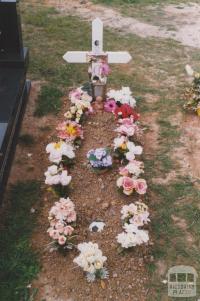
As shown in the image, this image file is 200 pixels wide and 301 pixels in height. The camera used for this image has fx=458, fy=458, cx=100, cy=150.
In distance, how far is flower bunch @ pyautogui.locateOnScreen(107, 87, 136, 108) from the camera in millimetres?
8000

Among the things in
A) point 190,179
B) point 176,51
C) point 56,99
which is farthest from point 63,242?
point 176,51

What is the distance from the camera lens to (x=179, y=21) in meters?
12.1

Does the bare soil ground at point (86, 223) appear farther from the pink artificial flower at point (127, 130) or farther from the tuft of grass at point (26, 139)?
the pink artificial flower at point (127, 130)

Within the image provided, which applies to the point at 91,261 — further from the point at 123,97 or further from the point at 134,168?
the point at 123,97

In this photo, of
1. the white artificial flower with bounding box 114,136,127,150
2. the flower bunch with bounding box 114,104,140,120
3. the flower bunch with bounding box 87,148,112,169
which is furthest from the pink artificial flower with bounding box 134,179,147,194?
the flower bunch with bounding box 114,104,140,120

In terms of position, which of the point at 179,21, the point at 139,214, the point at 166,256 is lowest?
the point at 166,256

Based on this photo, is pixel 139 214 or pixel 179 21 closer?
pixel 139 214

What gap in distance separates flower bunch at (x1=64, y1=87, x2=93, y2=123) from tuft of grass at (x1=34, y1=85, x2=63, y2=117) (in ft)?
1.06

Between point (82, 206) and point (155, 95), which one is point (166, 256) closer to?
point (82, 206)

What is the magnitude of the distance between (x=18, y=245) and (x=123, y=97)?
11.5 ft

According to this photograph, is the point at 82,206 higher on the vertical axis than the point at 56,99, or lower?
lower

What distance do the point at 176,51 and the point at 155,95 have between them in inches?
88.5

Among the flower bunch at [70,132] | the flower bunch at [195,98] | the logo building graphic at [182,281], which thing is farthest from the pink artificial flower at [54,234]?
the flower bunch at [195,98]

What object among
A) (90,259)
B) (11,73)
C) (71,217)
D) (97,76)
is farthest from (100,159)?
(11,73)
